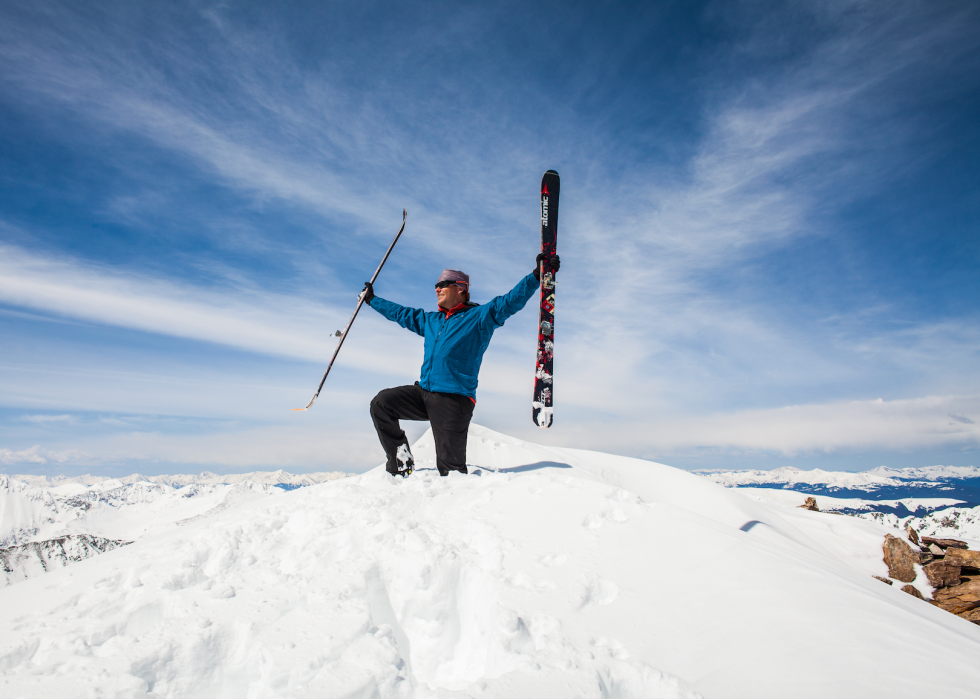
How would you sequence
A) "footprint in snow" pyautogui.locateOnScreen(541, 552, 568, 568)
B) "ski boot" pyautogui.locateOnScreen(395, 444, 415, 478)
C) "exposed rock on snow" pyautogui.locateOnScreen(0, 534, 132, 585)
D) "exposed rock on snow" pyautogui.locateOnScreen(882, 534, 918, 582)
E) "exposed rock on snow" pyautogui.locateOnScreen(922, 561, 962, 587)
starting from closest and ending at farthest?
"footprint in snow" pyautogui.locateOnScreen(541, 552, 568, 568)
"ski boot" pyautogui.locateOnScreen(395, 444, 415, 478)
"exposed rock on snow" pyautogui.locateOnScreen(922, 561, 962, 587)
"exposed rock on snow" pyautogui.locateOnScreen(882, 534, 918, 582)
"exposed rock on snow" pyautogui.locateOnScreen(0, 534, 132, 585)

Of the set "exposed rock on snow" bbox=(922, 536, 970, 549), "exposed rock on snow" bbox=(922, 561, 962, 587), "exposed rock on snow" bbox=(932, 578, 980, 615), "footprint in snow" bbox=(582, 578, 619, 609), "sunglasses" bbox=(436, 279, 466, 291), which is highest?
"sunglasses" bbox=(436, 279, 466, 291)

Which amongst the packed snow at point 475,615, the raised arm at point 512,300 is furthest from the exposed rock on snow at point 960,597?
the raised arm at point 512,300

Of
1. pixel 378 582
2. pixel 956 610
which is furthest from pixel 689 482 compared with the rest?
pixel 378 582

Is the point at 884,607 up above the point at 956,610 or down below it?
above

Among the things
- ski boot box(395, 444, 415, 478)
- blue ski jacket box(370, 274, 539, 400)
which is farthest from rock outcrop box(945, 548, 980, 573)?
ski boot box(395, 444, 415, 478)

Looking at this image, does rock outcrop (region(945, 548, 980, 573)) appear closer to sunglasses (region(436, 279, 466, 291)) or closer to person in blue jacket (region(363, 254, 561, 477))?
person in blue jacket (region(363, 254, 561, 477))

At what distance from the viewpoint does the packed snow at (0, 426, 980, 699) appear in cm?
233

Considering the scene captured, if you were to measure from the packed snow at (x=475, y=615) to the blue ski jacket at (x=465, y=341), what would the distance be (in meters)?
2.22

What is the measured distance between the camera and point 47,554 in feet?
371

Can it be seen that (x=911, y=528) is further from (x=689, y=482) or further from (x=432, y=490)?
(x=432, y=490)

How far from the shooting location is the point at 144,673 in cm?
242

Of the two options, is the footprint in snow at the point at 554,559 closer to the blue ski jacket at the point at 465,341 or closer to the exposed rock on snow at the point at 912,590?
the blue ski jacket at the point at 465,341

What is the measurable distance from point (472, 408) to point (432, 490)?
1596 millimetres

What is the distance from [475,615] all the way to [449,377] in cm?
358
